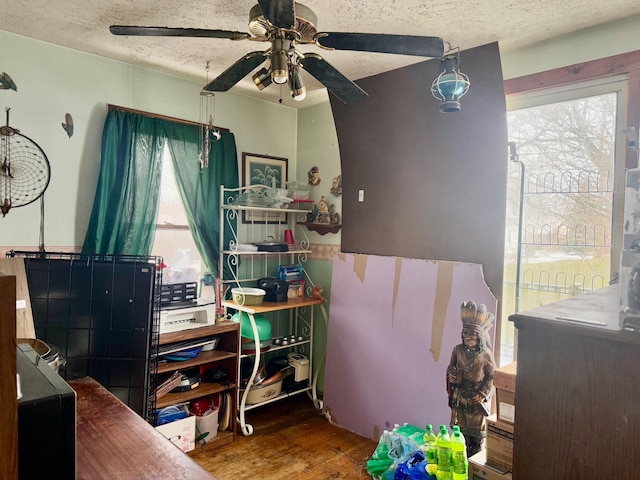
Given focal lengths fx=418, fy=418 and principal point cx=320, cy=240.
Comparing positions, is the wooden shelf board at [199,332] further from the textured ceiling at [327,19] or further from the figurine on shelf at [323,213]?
the textured ceiling at [327,19]

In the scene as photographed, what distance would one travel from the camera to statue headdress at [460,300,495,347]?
2238 mm

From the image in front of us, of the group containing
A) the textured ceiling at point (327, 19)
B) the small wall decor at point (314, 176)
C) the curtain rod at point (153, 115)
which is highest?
the textured ceiling at point (327, 19)

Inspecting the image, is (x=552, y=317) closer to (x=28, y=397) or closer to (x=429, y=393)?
(x=28, y=397)

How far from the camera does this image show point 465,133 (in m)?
2.60

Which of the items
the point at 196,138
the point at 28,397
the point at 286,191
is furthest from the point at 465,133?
the point at 28,397

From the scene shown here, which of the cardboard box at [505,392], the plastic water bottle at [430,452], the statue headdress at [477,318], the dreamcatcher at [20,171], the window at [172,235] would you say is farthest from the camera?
the window at [172,235]

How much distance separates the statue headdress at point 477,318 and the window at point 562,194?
11.5 inches

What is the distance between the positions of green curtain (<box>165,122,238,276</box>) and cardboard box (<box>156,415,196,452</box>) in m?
1.07

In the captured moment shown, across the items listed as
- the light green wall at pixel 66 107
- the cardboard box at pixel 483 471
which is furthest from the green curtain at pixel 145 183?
the cardboard box at pixel 483 471

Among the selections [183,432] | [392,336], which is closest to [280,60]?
[392,336]

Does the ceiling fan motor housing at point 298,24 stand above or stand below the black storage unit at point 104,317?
above

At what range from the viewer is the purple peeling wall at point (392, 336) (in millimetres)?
2580

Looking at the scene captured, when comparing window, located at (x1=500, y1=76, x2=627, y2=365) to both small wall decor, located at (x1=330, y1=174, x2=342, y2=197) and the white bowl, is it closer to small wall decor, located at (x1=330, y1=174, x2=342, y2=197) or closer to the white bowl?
small wall decor, located at (x1=330, y1=174, x2=342, y2=197)

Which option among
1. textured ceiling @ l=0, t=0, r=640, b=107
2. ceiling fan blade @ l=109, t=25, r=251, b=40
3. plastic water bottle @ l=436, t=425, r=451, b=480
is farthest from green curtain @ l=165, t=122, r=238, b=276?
plastic water bottle @ l=436, t=425, r=451, b=480
